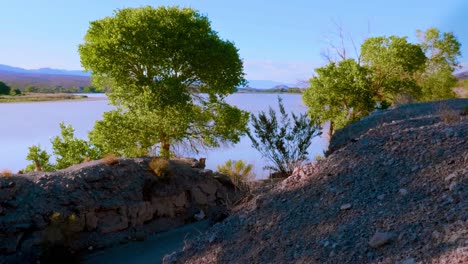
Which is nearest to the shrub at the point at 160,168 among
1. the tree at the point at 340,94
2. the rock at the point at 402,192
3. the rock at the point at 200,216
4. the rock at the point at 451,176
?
the rock at the point at 200,216

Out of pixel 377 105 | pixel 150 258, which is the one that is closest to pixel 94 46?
pixel 150 258

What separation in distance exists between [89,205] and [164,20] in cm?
806

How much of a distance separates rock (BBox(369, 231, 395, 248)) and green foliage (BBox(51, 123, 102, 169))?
51.4ft

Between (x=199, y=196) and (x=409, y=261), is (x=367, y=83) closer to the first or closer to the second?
(x=199, y=196)

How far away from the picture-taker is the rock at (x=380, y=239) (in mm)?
4965

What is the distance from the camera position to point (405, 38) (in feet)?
86.5

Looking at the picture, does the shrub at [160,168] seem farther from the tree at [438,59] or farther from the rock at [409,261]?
the tree at [438,59]

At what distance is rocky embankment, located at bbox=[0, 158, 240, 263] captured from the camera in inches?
437

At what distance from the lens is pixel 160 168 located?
14.2 meters

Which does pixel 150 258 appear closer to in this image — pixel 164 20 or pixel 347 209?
pixel 347 209

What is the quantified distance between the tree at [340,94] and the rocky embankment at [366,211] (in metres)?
16.8

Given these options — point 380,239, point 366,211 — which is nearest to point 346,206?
point 366,211

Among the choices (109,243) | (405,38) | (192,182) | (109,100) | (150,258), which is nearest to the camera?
(150,258)

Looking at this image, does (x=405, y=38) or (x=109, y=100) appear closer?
(x=109, y=100)
